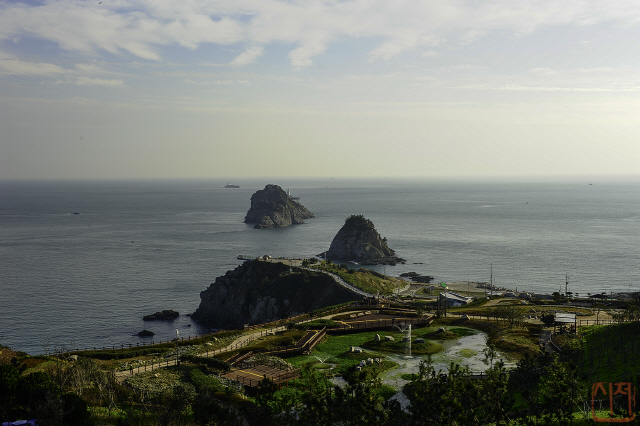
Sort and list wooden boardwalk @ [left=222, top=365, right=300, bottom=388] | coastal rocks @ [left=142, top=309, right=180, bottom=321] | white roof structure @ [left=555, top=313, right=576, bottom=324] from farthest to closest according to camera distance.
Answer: coastal rocks @ [left=142, top=309, right=180, bottom=321] < white roof structure @ [left=555, top=313, right=576, bottom=324] < wooden boardwalk @ [left=222, top=365, right=300, bottom=388]

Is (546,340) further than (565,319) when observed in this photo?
No

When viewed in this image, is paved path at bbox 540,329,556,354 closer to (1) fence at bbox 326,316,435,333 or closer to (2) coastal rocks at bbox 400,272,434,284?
(1) fence at bbox 326,316,435,333

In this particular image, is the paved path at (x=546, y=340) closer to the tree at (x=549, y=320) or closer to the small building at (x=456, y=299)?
the tree at (x=549, y=320)

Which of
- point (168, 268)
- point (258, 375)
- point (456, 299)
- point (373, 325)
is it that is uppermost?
point (258, 375)

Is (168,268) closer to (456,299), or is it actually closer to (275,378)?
(456,299)

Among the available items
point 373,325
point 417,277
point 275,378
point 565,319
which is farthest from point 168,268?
point 565,319

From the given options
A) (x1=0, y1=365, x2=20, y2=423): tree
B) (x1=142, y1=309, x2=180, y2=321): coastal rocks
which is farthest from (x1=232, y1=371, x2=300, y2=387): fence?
(x1=142, y1=309, x2=180, y2=321): coastal rocks

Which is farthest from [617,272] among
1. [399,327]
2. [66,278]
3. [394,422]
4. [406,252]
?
[66,278]

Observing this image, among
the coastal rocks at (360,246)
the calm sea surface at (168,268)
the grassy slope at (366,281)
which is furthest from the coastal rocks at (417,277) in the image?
the coastal rocks at (360,246)
